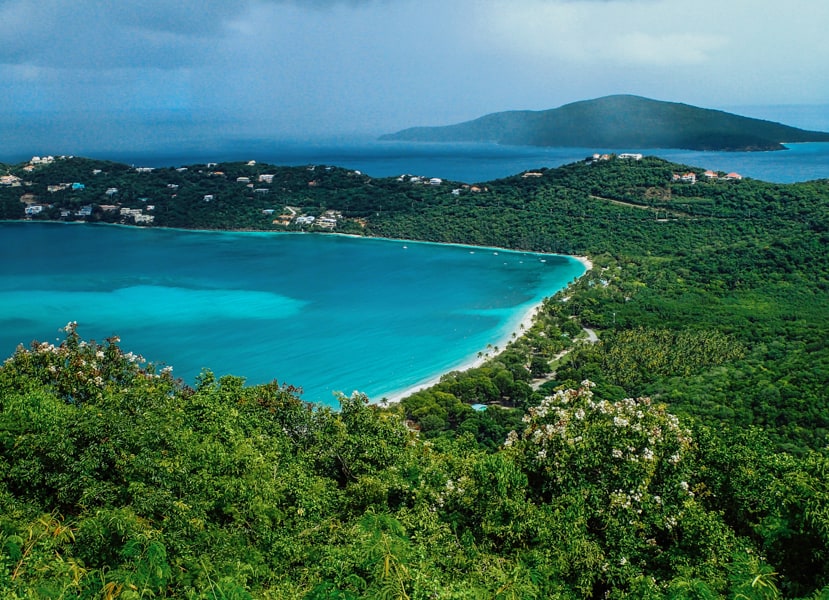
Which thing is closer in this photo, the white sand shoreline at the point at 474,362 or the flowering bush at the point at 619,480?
the flowering bush at the point at 619,480

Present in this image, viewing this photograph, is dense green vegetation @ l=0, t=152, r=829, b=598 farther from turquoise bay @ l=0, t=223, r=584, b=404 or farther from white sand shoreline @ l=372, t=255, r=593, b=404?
turquoise bay @ l=0, t=223, r=584, b=404

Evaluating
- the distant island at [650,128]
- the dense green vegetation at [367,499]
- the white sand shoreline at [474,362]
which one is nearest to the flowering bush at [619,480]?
the dense green vegetation at [367,499]

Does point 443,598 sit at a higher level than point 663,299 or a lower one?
higher

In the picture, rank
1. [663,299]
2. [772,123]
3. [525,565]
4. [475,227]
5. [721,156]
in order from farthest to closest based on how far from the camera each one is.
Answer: [772,123] < [721,156] < [475,227] < [663,299] < [525,565]

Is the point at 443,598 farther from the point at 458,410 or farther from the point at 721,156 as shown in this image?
the point at 721,156

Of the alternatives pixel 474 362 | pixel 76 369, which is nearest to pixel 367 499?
pixel 76 369

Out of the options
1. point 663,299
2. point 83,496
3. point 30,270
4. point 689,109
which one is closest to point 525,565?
point 83,496

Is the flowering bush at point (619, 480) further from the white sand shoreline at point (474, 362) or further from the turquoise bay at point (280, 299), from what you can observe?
the turquoise bay at point (280, 299)
